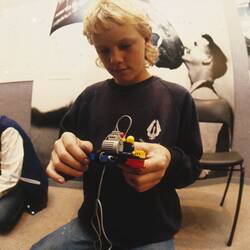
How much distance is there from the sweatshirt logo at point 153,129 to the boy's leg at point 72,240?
0.32 metres

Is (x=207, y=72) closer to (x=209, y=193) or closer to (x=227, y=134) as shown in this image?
(x=227, y=134)

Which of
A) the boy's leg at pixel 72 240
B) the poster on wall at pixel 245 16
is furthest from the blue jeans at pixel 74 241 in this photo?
the poster on wall at pixel 245 16

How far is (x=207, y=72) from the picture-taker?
1.60 metres

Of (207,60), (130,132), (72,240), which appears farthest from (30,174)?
(207,60)

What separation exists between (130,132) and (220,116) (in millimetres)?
1112

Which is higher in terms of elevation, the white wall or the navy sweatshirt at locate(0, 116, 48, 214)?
the white wall

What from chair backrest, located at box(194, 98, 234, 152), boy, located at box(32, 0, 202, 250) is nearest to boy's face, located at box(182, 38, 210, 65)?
chair backrest, located at box(194, 98, 234, 152)

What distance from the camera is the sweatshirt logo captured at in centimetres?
67

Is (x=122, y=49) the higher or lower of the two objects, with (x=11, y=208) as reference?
higher

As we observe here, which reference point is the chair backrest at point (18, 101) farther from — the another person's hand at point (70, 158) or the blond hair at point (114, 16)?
the another person's hand at point (70, 158)

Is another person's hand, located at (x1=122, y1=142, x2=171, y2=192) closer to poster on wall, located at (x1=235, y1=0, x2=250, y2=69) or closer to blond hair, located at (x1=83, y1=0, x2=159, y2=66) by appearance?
blond hair, located at (x1=83, y1=0, x2=159, y2=66)

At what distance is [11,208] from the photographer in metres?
1.28

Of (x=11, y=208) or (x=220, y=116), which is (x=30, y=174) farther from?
(x=220, y=116)

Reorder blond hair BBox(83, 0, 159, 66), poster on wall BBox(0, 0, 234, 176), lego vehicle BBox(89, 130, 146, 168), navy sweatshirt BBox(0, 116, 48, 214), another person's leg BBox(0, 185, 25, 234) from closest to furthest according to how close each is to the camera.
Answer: lego vehicle BBox(89, 130, 146, 168), blond hair BBox(83, 0, 159, 66), another person's leg BBox(0, 185, 25, 234), navy sweatshirt BBox(0, 116, 48, 214), poster on wall BBox(0, 0, 234, 176)
